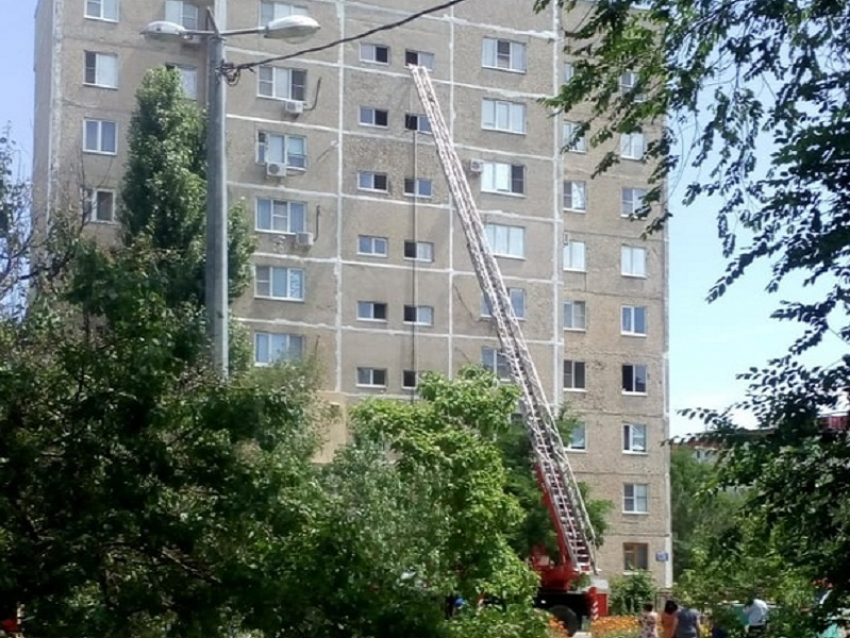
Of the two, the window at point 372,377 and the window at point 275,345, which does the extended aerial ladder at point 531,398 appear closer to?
the window at point 372,377

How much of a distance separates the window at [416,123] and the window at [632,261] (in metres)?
9.43

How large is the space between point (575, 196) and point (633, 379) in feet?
22.8

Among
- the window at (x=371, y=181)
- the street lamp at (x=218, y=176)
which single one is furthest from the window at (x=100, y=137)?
the street lamp at (x=218, y=176)

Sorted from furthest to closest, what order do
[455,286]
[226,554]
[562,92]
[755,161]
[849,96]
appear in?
[455,286] < [562,92] < [755,161] < [849,96] < [226,554]

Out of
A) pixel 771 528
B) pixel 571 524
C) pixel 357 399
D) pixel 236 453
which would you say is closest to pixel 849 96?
pixel 771 528

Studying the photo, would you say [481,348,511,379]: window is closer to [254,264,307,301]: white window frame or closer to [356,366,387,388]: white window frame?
[356,366,387,388]: white window frame

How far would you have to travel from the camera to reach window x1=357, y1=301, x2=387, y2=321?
54438mm

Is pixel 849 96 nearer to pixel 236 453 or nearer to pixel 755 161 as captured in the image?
pixel 755 161

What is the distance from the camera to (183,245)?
45.4 metres

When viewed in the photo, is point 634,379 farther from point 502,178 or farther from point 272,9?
point 272,9

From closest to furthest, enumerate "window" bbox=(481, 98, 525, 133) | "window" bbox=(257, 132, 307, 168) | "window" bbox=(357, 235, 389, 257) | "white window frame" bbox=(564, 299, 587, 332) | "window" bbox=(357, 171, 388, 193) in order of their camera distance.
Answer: "window" bbox=(257, 132, 307, 168) → "window" bbox=(357, 235, 389, 257) → "window" bbox=(357, 171, 388, 193) → "window" bbox=(481, 98, 525, 133) → "white window frame" bbox=(564, 299, 587, 332)

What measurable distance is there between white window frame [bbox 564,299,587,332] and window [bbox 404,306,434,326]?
6.13 meters

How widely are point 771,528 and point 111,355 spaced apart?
15.7 feet

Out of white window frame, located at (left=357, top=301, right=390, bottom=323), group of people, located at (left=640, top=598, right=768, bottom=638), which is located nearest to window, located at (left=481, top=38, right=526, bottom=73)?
white window frame, located at (left=357, top=301, right=390, bottom=323)
